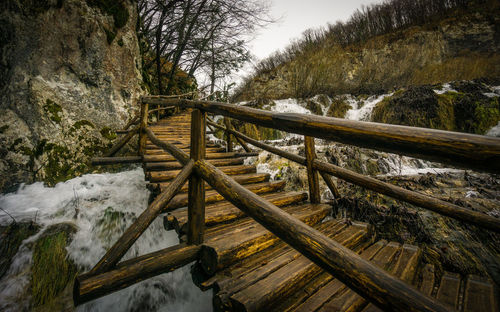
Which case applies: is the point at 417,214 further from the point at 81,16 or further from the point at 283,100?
the point at 283,100

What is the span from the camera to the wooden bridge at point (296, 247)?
74cm

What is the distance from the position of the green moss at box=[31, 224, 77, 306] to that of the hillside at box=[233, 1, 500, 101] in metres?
14.3

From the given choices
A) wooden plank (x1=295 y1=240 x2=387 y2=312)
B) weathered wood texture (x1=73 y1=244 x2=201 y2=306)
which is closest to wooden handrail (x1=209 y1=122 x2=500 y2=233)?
wooden plank (x1=295 y1=240 x2=387 y2=312)

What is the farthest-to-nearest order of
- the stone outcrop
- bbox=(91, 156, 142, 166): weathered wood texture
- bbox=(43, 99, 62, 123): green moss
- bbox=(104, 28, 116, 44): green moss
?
bbox=(104, 28, 116, 44): green moss
bbox=(43, 99, 62, 123): green moss
bbox=(91, 156, 142, 166): weathered wood texture
the stone outcrop

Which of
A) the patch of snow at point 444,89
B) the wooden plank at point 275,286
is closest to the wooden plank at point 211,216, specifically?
the wooden plank at point 275,286

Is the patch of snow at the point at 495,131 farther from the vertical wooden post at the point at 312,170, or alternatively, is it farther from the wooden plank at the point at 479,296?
the vertical wooden post at the point at 312,170

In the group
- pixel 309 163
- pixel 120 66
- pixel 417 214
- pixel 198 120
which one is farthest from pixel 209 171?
pixel 120 66

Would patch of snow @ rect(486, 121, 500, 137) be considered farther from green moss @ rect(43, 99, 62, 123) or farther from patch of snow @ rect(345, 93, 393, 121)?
green moss @ rect(43, 99, 62, 123)

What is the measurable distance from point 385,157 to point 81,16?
8.89m

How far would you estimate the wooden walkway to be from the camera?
1403mm

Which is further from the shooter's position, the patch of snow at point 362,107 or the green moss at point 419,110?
the patch of snow at point 362,107

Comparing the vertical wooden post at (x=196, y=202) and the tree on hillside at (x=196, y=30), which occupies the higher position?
the tree on hillside at (x=196, y=30)

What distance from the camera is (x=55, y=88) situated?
13.5ft

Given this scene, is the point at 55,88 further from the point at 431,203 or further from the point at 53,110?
the point at 431,203
